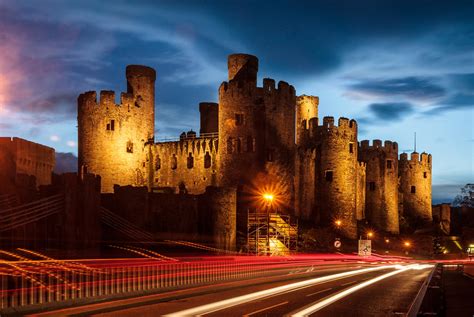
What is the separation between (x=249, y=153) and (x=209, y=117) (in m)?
14.1

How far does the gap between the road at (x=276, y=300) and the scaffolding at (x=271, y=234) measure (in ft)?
50.0

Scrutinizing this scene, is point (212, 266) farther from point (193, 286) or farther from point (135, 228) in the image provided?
point (135, 228)

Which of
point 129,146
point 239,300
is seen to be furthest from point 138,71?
point 239,300

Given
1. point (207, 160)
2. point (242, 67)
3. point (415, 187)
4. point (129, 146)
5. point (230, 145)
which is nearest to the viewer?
point (230, 145)

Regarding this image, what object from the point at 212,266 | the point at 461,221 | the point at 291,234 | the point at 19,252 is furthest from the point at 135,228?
the point at 461,221

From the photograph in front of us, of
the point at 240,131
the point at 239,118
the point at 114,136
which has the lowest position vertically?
the point at 240,131

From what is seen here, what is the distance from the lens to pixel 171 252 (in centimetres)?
3338

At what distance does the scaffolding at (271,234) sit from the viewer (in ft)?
134

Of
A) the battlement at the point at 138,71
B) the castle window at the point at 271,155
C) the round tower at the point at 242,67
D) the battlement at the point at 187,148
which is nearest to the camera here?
the castle window at the point at 271,155

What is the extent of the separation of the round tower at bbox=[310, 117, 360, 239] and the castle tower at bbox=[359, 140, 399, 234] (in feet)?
28.4

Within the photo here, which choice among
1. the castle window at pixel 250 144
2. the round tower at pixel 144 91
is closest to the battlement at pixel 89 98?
the round tower at pixel 144 91

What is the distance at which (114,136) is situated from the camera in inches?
2203

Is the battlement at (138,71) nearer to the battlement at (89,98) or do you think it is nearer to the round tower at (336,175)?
the battlement at (89,98)

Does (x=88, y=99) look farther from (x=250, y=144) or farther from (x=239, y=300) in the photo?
(x=239, y=300)
